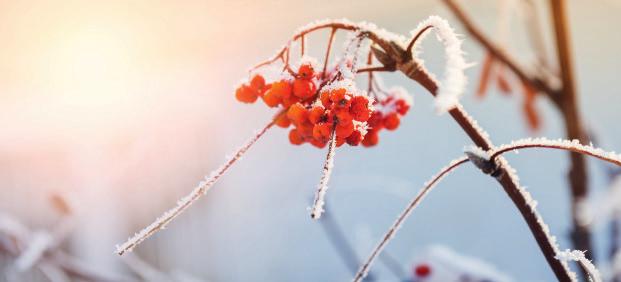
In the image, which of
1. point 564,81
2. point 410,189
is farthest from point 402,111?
point 410,189

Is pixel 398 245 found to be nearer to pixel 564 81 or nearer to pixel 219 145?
pixel 219 145

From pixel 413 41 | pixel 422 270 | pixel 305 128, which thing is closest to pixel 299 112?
pixel 305 128

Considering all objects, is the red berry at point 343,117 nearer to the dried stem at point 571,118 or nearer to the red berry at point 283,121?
the red berry at point 283,121

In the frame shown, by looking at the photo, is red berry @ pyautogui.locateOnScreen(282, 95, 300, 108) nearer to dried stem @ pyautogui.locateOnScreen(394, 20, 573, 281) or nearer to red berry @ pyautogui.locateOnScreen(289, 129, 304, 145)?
red berry @ pyautogui.locateOnScreen(289, 129, 304, 145)

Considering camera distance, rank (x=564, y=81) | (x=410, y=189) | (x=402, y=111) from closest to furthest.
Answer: (x=402, y=111), (x=564, y=81), (x=410, y=189)

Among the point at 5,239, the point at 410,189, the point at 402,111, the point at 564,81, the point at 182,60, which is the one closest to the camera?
the point at 402,111

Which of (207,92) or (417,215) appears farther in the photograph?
(207,92)

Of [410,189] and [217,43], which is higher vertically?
[217,43]
